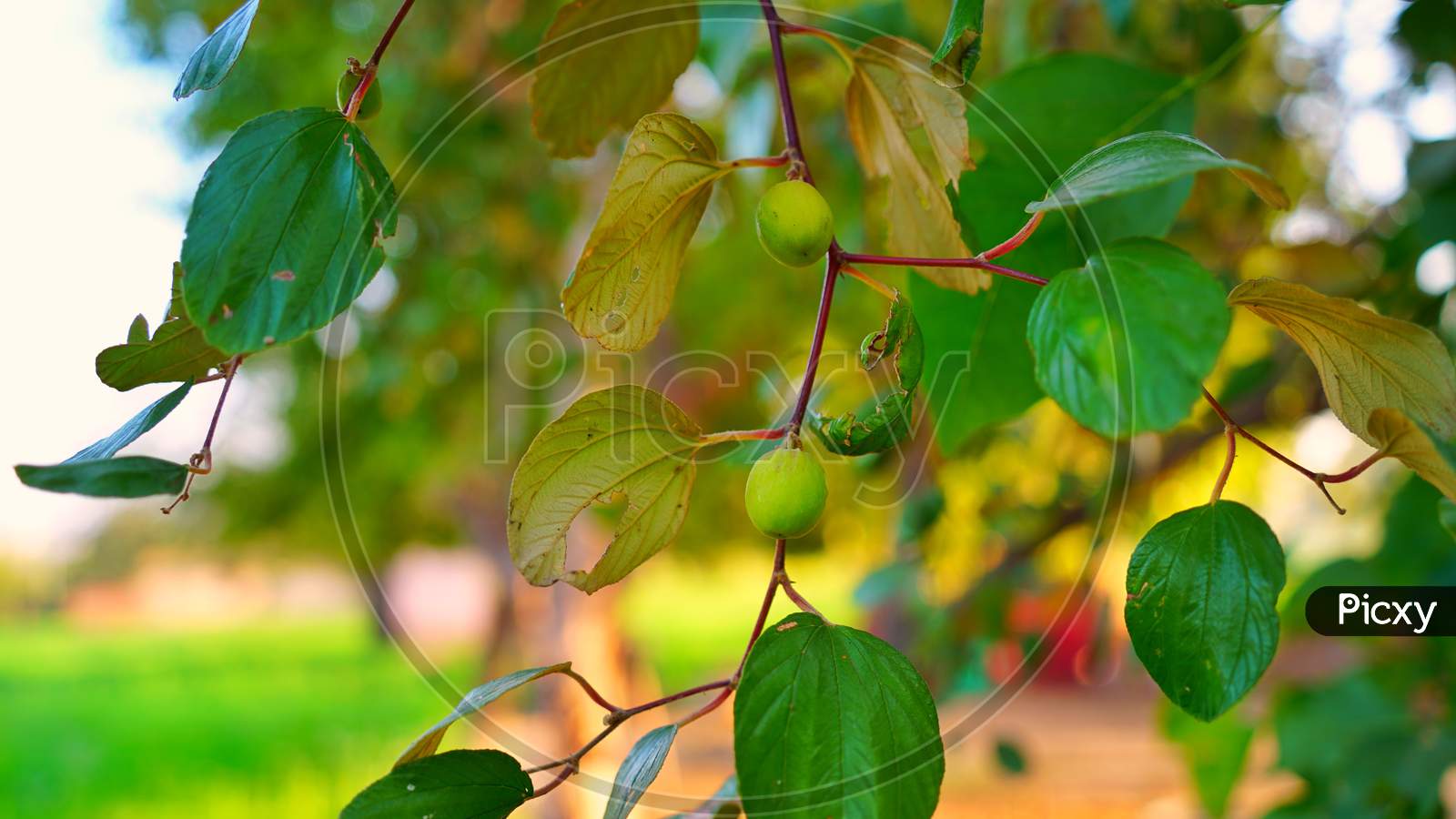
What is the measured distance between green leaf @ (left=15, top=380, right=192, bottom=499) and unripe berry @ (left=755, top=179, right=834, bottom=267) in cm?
25

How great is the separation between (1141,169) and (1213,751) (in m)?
1.59

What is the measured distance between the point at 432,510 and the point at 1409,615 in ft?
31.3

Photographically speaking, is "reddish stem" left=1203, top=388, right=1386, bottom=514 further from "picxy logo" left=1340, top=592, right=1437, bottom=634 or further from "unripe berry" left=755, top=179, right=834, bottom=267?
"picxy logo" left=1340, top=592, right=1437, bottom=634

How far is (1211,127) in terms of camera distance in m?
1.86

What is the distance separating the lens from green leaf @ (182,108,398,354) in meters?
0.37

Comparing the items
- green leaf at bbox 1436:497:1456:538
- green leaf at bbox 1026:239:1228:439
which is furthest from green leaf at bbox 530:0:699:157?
green leaf at bbox 1436:497:1456:538

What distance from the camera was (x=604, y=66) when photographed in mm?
630

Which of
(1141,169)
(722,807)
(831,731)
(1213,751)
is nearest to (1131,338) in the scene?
(1141,169)

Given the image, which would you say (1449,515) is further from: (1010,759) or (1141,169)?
(1010,759)

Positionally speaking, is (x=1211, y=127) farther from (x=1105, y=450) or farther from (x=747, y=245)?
(x=747, y=245)

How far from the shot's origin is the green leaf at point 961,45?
400 millimetres

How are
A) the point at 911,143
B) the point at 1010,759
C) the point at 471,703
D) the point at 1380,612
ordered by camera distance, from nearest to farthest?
the point at 471,703 → the point at 911,143 → the point at 1380,612 → the point at 1010,759

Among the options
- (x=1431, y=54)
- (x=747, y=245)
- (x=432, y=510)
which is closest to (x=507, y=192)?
(x=747, y=245)

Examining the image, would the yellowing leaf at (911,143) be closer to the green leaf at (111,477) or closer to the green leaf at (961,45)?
the green leaf at (961,45)
